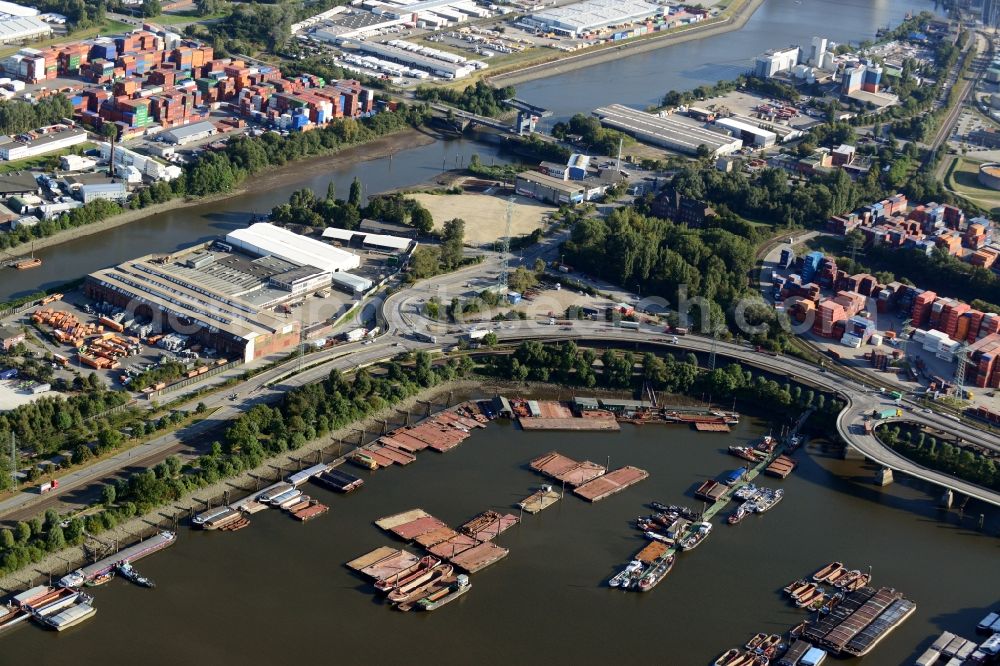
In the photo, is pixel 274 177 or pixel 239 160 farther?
pixel 274 177

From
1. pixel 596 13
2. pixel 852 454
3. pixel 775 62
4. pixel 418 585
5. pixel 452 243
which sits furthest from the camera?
pixel 596 13

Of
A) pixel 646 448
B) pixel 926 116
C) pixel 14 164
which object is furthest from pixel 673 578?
pixel 926 116

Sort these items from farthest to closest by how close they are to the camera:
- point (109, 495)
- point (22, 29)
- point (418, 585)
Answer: point (22, 29) < point (109, 495) < point (418, 585)

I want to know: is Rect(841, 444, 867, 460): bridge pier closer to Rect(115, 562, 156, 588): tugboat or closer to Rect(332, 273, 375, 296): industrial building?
Rect(332, 273, 375, 296): industrial building

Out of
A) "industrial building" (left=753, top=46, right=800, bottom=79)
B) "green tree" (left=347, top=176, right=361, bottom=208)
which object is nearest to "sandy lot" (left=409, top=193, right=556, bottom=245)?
"green tree" (left=347, top=176, right=361, bottom=208)

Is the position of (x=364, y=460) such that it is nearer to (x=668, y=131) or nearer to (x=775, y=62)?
(x=668, y=131)

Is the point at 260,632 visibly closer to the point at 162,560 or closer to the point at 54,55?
the point at 162,560

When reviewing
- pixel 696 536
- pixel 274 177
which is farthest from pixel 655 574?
pixel 274 177
